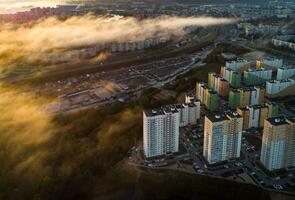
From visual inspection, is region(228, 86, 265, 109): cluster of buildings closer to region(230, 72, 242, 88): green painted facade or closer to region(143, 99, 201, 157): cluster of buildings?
region(230, 72, 242, 88): green painted facade

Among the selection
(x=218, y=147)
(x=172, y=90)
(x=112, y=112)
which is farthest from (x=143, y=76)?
(x=218, y=147)

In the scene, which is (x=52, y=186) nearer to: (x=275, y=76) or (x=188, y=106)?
(x=188, y=106)

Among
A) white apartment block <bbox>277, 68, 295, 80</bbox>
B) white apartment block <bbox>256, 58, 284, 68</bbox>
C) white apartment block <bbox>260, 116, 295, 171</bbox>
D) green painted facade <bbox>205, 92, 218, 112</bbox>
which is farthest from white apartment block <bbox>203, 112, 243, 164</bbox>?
white apartment block <bbox>256, 58, 284, 68</bbox>

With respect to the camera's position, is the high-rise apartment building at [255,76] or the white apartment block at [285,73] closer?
the high-rise apartment building at [255,76]

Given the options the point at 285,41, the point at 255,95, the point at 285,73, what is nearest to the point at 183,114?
the point at 255,95

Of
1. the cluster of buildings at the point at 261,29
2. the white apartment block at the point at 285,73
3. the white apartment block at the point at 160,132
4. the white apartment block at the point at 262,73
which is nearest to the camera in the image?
the white apartment block at the point at 160,132

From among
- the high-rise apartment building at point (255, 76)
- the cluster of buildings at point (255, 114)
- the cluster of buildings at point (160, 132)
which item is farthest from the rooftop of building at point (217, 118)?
the high-rise apartment building at point (255, 76)

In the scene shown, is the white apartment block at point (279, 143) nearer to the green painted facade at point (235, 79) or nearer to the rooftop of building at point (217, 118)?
the rooftop of building at point (217, 118)
